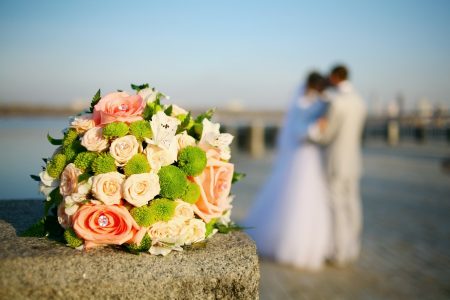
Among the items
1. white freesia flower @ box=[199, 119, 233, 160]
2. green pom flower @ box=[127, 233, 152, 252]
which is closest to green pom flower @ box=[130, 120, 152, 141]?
white freesia flower @ box=[199, 119, 233, 160]

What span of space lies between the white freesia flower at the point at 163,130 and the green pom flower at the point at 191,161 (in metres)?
0.06

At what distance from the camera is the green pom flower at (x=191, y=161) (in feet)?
5.09

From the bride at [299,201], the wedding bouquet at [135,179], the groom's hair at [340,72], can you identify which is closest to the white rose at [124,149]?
the wedding bouquet at [135,179]

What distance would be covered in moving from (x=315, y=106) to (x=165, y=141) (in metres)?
5.32

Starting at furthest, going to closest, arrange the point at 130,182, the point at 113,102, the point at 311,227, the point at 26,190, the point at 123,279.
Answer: the point at 311,227
the point at 26,190
the point at 113,102
the point at 130,182
the point at 123,279

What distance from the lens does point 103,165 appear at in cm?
147

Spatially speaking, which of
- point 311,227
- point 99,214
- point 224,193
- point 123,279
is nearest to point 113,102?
point 99,214

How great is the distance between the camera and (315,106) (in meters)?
6.55

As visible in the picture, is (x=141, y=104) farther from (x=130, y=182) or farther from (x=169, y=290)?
(x=169, y=290)

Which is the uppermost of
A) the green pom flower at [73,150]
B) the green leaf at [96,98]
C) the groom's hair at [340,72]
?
the groom's hair at [340,72]

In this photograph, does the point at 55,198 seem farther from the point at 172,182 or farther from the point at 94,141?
the point at 172,182

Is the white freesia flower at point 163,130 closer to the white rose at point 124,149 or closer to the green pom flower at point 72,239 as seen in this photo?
the white rose at point 124,149

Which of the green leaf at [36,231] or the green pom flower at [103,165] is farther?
the green leaf at [36,231]

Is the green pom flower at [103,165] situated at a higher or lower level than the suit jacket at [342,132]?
higher
